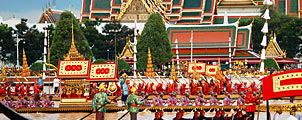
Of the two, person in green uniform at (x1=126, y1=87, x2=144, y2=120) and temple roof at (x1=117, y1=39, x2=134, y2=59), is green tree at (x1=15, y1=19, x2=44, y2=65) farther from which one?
person in green uniform at (x1=126, y1=87, x2=144, y2=120)

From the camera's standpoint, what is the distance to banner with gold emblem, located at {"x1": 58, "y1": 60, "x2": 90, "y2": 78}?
23.1 m

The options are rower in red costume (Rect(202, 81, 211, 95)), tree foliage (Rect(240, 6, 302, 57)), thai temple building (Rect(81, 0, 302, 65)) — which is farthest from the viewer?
tree foliage (Rect(240, 6, 302, 57))

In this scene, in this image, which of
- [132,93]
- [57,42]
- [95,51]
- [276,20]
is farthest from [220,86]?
[276,20]

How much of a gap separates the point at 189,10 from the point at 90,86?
43641mm

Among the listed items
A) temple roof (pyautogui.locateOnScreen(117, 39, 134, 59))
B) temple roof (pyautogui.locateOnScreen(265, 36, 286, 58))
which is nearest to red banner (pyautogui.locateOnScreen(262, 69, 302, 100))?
temple roof (pyautogui.locateOnScreen(117, 39, 134, 59))

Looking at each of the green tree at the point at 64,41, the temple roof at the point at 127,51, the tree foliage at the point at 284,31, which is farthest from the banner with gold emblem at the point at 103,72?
the tree foliage at the point at 284,31

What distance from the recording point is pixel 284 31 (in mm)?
56375

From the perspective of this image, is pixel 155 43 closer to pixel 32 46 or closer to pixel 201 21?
pixel 32 46

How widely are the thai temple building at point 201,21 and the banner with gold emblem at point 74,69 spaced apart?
27.0m

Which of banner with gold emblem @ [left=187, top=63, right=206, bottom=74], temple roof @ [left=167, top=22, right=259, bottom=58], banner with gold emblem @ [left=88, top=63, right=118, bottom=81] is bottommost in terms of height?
banner with gold emblem @ [left=88, top=63, right=118, bottom=81]

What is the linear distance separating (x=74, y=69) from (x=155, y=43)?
23.6 m

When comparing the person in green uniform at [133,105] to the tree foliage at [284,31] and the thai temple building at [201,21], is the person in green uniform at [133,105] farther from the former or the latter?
the tree foliage at [284,31]

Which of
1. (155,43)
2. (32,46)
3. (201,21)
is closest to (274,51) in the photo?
(155,43)

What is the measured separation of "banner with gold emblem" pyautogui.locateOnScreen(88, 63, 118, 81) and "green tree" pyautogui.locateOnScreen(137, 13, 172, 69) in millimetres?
21432
